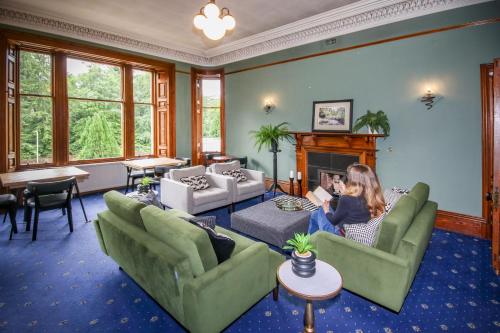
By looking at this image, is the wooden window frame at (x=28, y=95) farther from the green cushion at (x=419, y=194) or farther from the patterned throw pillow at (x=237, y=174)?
the green cushion at (x=419, y=194)

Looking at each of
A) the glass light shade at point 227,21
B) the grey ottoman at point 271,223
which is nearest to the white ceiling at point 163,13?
the glass light shade at point 227,21

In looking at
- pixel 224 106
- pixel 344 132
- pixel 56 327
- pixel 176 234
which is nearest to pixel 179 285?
pixel 176 234

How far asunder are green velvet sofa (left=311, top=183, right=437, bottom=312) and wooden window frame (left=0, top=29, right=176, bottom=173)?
18.5 ft

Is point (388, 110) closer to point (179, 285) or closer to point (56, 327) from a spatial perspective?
point (179, 285)

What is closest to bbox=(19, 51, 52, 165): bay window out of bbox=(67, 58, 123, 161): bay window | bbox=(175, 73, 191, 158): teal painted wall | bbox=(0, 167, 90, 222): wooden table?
bbox=(67, 58, 123, 161): bay window

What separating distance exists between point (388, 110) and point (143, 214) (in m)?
4.33

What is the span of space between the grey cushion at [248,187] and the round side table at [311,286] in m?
3.21

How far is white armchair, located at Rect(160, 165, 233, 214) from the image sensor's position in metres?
4.47

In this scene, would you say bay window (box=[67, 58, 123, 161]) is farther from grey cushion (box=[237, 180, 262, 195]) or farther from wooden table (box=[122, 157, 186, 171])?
grey cushion (box=[237, 180, 262, 195])

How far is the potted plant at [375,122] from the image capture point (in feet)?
15.3

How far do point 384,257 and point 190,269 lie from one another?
1.51m

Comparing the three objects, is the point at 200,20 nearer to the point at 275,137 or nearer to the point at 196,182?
the point at 196,182

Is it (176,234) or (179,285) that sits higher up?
(176,234)

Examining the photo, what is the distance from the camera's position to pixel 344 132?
5.35m
